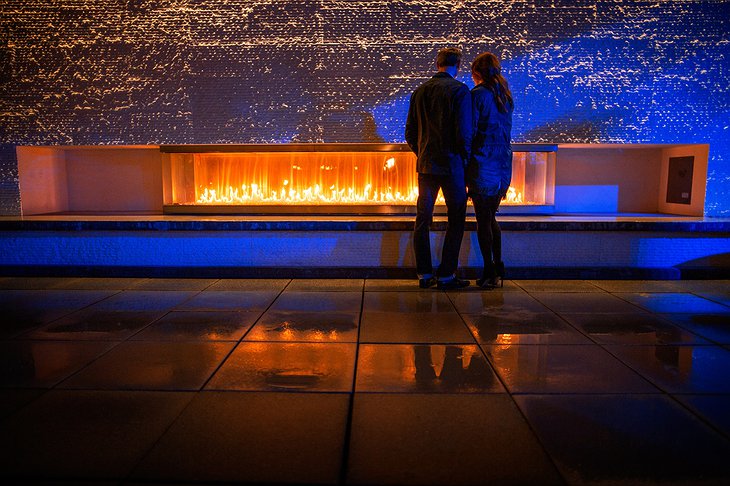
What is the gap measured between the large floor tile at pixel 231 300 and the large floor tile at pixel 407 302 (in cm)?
85

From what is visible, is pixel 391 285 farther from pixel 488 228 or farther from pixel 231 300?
pixel 231 300

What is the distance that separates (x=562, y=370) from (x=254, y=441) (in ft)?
5.39

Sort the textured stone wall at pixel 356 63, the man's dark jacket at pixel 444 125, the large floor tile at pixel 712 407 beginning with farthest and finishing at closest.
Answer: the textured stone wall at pixel 356 63 < the man's dark jacket at pixel 444 125 < the large floor tile at pixel 712 407

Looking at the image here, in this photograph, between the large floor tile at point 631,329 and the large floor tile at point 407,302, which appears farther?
the large floor tile at point 407,302

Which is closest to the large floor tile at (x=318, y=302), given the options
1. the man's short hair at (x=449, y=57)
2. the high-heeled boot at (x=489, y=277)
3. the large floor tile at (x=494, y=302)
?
the large floor tile at (x=494, y=302)

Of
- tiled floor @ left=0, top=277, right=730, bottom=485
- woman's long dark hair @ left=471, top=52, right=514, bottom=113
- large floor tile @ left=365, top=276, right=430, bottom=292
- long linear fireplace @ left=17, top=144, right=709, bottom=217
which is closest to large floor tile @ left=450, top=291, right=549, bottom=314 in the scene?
tiled floor @ left=0, top=277, right=730, bottom=485

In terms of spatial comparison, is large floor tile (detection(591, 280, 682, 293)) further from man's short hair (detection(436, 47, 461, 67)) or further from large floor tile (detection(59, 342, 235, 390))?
large floor tile (detection(59, 342, 235, 390))

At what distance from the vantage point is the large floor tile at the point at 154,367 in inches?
102

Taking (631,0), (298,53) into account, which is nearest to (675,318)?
(631,0)

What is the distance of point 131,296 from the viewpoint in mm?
4598

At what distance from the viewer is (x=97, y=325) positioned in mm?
3641

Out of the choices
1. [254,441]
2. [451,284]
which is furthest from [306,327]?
[451,284]

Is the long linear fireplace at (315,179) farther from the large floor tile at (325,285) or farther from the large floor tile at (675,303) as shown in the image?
the large floor tile at (675,303)

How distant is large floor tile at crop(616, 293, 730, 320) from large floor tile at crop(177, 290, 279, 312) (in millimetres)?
3059
